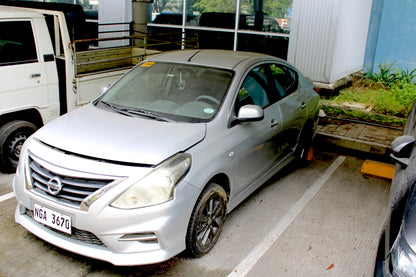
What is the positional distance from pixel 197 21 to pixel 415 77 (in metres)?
5.69

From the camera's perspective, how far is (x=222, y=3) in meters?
9.74

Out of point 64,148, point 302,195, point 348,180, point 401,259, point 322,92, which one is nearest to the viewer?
point 401,259

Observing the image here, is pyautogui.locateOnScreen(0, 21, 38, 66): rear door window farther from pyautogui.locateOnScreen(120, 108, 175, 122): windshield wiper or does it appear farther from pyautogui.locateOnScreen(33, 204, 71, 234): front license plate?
pyautogui.locateOnScreen(33, 204, 71, 234): front license plate

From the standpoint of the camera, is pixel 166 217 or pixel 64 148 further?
pixel 64 148

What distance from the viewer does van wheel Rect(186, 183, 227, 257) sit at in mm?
3211

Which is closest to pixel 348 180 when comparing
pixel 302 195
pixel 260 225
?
pixel 302 195

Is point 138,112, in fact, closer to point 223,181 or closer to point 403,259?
point 223,181

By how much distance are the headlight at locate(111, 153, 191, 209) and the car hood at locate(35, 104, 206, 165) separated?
100 mm

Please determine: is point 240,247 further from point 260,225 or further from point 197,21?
point 197,21

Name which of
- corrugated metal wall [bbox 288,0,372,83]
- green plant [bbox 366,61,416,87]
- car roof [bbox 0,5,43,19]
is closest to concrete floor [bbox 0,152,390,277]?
car roof [bbox 0,5,43,19]

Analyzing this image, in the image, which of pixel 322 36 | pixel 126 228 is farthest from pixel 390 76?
pixel 126 228

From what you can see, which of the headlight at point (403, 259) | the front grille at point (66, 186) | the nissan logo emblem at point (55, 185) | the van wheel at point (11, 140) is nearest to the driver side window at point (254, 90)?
the front grille at point (66, 186)

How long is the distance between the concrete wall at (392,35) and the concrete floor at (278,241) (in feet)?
20.4

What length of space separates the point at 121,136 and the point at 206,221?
1.03m
